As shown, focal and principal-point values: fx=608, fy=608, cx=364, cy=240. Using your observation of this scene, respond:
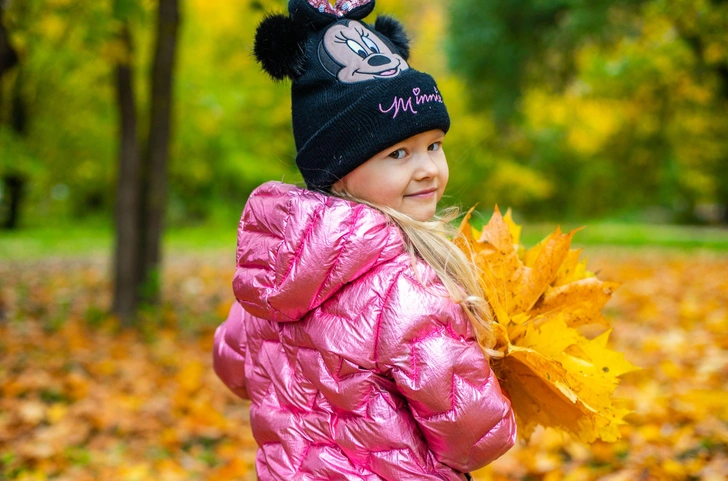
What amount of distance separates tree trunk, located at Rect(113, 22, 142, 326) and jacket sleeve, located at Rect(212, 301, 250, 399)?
4373mm

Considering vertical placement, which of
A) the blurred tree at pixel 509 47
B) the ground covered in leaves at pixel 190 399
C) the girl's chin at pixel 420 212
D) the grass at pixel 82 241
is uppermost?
the girl's chin at pixel 420 212

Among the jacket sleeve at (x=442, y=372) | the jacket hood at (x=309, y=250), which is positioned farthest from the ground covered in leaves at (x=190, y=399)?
the jacket hood at (x=309, y=250)

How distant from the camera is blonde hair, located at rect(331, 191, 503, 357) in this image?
4.64ft

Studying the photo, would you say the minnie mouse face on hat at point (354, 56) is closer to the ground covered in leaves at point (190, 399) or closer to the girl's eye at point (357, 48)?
the girl's eye at point (357, 48)

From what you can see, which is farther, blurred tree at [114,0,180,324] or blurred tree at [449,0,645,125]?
blurred tree at [449,0,645,125]

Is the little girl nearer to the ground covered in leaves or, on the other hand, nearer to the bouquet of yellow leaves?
the bouquet of yellow leaves

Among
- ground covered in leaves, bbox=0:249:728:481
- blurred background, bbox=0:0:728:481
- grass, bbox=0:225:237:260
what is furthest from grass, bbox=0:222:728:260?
ground covered in leaves, bbox=0:249:728:481

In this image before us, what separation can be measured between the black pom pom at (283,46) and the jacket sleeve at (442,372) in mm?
645

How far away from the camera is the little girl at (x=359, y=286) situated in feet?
4.44

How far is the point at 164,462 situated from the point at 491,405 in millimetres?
2543

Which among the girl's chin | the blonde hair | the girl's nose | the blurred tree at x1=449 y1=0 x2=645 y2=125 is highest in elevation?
the girl's nose

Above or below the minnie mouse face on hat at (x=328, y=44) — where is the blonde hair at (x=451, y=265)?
below

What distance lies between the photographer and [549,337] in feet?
4.91

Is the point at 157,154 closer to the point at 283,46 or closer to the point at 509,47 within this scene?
the point at 283,46
